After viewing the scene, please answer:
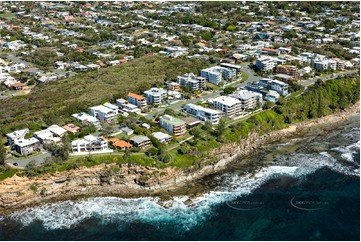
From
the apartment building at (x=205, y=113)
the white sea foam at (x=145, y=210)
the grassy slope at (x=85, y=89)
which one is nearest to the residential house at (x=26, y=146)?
the grassy slope at (x=85, y=89)

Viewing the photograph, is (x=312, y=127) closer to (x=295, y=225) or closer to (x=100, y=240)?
(x=295, y=225)

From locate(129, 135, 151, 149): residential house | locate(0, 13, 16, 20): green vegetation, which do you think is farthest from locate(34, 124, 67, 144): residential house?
locate(0, 13, 16, 20): green vegetation

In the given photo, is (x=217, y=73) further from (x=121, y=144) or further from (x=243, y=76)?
(x=121, y=144)

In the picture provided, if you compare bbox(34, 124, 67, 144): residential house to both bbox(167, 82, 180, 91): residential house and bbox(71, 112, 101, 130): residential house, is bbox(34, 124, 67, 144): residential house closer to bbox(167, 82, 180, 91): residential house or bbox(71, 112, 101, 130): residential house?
bbox(71, 112, 101, 130): residential house

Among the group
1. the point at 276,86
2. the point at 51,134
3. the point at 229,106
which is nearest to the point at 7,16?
the point at 51,134

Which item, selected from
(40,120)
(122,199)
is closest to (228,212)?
(122,199)
